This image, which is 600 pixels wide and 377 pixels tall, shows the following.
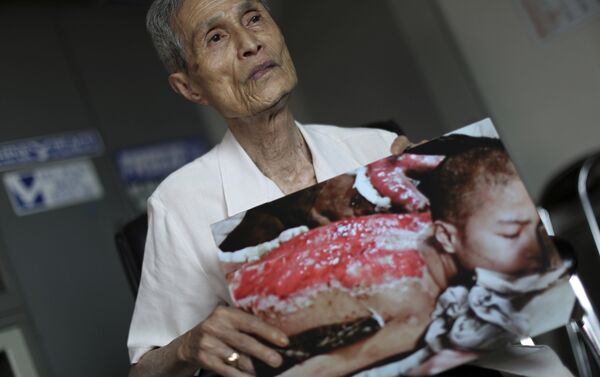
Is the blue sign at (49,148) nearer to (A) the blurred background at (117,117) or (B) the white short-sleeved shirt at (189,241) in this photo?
(A) the blurred background at (117,117)

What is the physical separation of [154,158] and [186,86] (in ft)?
7.63

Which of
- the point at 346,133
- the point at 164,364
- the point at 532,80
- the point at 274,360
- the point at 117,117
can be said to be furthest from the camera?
the point at 117,117

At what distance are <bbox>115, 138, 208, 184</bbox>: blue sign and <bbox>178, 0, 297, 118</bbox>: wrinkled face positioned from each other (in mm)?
2280

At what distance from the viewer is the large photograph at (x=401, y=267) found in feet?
2.86

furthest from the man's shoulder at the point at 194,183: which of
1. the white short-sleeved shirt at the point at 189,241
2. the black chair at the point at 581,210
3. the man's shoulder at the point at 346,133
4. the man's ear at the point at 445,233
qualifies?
the black chair at the point at 581,210

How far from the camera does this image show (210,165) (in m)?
1.26

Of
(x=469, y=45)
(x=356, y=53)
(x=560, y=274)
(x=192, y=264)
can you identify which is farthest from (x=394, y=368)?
(x=356, y=53)

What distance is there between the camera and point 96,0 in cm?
354

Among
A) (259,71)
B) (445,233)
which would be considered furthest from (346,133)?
(445,233)

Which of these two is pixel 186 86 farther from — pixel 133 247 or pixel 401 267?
pixel 401 267

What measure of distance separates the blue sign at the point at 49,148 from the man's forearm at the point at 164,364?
6.89 ft

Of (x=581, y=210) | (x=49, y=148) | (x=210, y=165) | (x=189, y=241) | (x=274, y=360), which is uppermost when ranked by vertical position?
(x=49, y=148)

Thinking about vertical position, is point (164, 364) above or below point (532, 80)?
below

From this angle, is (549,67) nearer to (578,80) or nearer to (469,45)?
(578,80)
